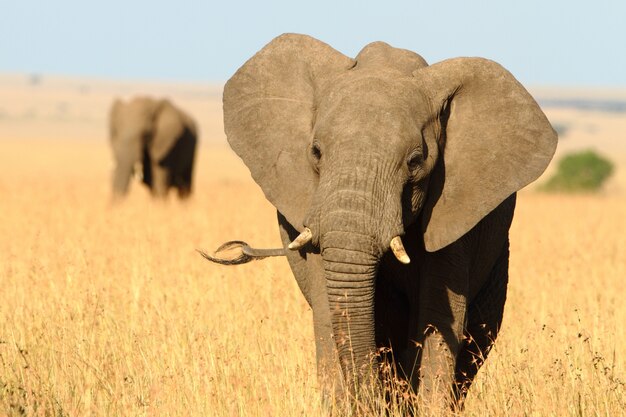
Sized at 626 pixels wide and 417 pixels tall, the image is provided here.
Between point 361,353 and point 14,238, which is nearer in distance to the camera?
point 361,353

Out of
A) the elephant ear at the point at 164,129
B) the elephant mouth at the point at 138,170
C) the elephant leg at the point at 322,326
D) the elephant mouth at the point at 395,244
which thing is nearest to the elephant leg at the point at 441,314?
the elephant leg at the point at 322,326

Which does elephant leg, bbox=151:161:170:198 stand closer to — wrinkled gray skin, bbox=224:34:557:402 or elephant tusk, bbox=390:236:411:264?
wrinkled gray skin, bbox=224:34:557:402

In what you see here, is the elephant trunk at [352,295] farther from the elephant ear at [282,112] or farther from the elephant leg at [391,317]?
the elephant leg at [391,317]

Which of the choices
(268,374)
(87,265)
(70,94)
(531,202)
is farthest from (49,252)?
(70,94)

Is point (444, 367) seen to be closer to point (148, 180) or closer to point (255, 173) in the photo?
point (255, 173)

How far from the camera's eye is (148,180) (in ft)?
79.3

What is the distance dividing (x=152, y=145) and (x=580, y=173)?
15.0 metres

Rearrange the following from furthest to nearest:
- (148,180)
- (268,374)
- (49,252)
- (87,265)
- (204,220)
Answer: (148,180) → (204,220) → (49,252) → (87,265) → (268,374)

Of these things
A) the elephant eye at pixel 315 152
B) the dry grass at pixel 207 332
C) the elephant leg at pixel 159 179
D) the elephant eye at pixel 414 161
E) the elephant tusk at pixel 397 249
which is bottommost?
the dry grass at pixel 207 332

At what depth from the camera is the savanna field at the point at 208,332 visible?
18.8 ft

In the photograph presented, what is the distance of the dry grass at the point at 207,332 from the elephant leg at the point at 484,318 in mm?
129

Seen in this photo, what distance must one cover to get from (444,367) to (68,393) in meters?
1.90

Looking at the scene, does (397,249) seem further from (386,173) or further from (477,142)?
(477,142)

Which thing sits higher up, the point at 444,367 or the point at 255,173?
the point at 255,173
